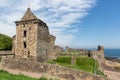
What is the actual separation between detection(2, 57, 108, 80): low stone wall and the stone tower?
486cm

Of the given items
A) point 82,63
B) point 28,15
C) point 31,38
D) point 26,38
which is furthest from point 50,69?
point 28,15

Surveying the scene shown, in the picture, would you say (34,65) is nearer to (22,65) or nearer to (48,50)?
(22,65)

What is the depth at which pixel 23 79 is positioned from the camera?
29812 mm

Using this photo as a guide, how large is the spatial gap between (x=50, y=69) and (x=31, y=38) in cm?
1040

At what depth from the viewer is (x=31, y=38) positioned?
42469 millimetres

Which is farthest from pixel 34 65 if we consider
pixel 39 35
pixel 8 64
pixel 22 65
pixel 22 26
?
pixel 22 26

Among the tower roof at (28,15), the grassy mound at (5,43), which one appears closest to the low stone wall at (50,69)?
the tower roof at (28,15)

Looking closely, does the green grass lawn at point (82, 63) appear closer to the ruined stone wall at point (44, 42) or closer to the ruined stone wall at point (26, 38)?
the ruined stone wall at point (44, 42)

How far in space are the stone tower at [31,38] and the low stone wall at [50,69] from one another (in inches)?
191

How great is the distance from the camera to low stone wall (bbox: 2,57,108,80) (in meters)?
31.7

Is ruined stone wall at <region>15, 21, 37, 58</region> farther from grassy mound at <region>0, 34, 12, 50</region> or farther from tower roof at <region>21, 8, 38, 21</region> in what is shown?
grassy mound at <region>0, 34, 12, 50</region>

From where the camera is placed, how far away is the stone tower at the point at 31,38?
1654 inches

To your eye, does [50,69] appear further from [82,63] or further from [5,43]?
[5,43]

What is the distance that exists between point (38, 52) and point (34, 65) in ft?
21.7
